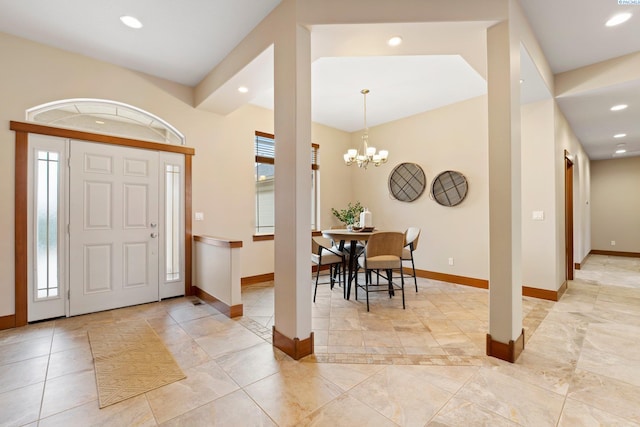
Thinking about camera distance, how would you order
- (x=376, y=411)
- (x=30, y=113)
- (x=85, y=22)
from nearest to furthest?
1. (x=376, y=411)
2. (x=85, y=22)
3. (x=30, y=113)

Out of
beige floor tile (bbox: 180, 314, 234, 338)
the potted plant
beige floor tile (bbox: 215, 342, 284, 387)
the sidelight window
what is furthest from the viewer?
the potted plant

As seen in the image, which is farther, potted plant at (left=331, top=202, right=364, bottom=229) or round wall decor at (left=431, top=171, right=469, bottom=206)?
potted plant at (left=331, top=202, right=364, bottom=229)

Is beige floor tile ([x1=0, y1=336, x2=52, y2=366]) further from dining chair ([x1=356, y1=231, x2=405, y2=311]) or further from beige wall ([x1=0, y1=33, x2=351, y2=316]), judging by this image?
dining chair ([x1=356, y1=231, x2=405, y2=311])

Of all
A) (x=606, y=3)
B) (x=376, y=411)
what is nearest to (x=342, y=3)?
(x=606, y=3)

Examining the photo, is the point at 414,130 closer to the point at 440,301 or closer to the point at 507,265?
the point at 440,301

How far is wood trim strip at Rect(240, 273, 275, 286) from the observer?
14.4 feet

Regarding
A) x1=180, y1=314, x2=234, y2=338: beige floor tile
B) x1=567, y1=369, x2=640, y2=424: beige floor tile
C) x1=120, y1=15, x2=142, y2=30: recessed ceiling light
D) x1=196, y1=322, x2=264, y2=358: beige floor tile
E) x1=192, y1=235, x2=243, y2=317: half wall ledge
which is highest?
x1=120, y1=15, x2=142, y2=30: recessed ceiling light

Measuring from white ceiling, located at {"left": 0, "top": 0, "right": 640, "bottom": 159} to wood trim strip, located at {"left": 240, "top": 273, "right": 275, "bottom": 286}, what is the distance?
8.39ft

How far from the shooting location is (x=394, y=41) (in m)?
2.42

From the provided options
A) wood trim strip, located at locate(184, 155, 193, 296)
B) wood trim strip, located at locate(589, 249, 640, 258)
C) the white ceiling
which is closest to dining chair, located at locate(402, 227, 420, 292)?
the white ceiling

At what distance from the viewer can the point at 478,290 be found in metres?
4.08

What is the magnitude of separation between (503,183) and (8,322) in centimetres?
468

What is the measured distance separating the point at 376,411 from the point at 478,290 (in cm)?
315

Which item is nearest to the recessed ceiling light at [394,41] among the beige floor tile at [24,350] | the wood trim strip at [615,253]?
the beige floor tile at [24,350]
